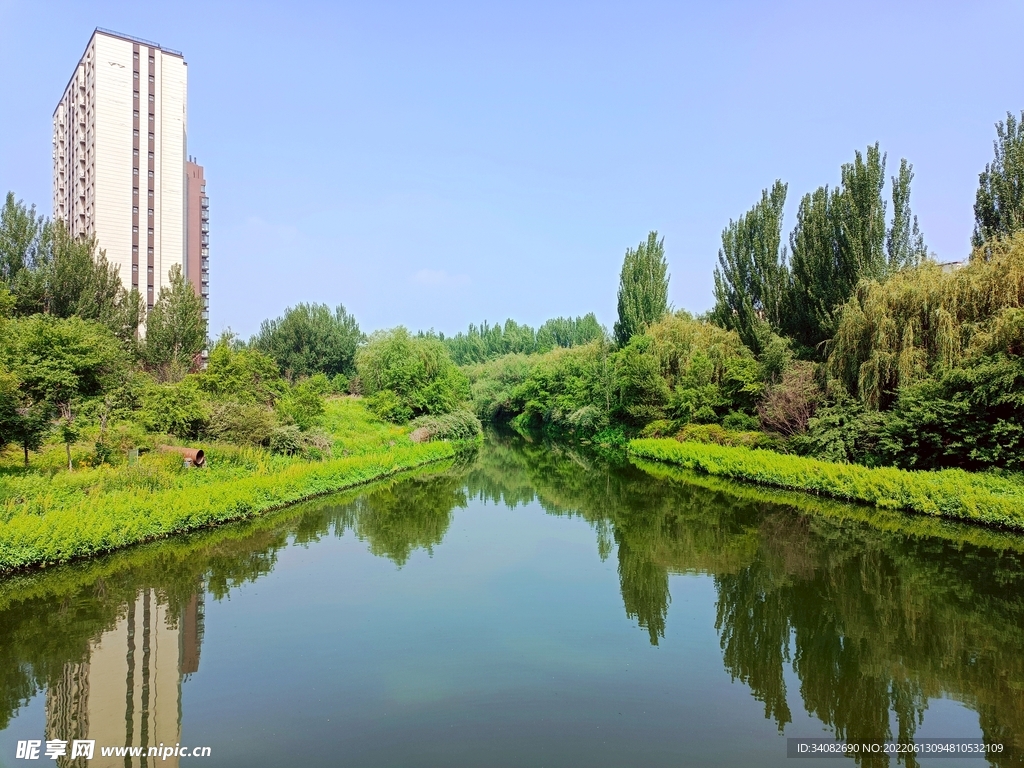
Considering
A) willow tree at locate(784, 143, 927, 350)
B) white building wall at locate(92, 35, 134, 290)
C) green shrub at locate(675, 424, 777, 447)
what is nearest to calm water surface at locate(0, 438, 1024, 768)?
green shrub at locate(675, 424, 777, 447)

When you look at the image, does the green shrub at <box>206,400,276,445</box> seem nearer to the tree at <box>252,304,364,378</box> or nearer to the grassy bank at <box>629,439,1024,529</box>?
the grassy bank at <box>629,439,1024,529</box>

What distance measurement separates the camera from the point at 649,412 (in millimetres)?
33188

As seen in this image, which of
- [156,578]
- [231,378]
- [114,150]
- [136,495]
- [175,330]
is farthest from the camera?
[114,150]

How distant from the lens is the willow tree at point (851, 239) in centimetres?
2394

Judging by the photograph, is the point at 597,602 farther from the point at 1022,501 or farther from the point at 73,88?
the point at 73,88

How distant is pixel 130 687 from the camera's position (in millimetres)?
7465

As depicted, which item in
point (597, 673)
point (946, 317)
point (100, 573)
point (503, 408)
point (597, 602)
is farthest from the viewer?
point (503, 408)

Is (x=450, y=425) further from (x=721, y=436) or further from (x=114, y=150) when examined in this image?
(x=114, y=150)

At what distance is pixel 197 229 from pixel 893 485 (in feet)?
145

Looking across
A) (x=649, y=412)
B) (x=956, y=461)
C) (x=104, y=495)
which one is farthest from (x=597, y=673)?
(x=649, y=412)

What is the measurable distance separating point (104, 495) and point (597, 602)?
10.0 m

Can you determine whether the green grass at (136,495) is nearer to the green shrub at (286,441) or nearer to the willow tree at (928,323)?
the green shrub at (286,441)

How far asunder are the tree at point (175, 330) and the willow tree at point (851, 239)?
2697 cm
